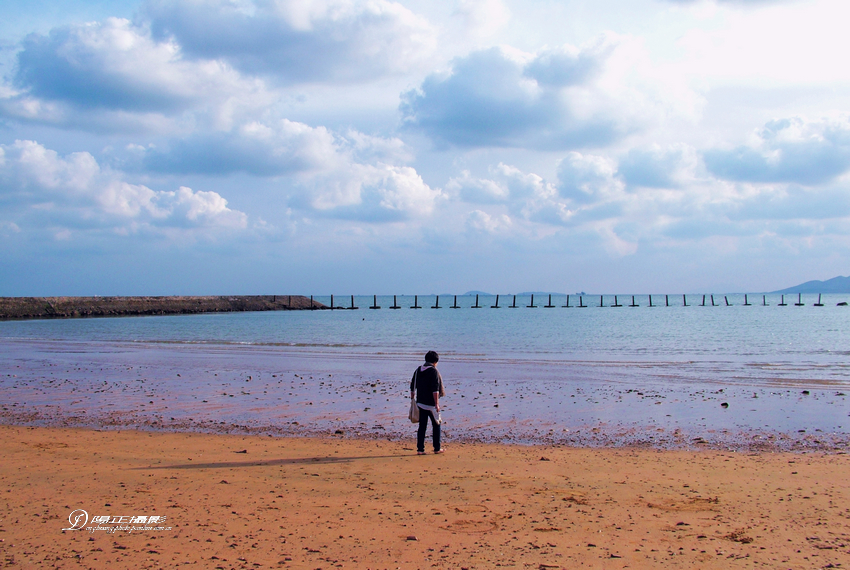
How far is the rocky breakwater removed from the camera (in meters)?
77.1

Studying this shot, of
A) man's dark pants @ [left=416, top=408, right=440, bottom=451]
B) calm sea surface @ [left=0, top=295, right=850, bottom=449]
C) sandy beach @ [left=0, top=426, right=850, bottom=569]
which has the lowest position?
calm sea surface @ [left=0, top=295, right=850, bottom=449]

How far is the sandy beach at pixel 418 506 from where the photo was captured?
5.52 metres

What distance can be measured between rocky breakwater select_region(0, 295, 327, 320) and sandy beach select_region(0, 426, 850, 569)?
80.4m

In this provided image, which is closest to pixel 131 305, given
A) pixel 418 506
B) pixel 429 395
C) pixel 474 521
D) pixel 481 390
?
pixel 481 390

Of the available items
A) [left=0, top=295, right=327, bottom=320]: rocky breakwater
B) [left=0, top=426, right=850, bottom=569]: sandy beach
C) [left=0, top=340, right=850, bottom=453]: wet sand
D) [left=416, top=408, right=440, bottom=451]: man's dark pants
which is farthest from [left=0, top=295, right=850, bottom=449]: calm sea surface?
[left=0, top=295, right=327, bottom=320]: rocky breakwater

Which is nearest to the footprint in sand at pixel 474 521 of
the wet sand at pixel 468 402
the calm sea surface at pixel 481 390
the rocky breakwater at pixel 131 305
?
the wet sand at pixel 468 402

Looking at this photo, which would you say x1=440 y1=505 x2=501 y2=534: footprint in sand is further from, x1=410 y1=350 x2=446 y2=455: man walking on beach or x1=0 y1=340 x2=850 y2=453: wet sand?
x1=0 y1=340 x2=850 y2=453: wet sand

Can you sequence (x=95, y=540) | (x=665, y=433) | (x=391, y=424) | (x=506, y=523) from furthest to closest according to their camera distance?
(x=391, y=424)
(x=665, y=433)
(x=506, y=523)
(x=95, y=540)

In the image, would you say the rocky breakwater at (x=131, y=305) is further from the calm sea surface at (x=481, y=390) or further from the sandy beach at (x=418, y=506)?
the sandy beach at (x=418, y=506)

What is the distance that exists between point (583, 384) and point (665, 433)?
708 centimetres

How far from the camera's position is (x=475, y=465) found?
29.0 ft

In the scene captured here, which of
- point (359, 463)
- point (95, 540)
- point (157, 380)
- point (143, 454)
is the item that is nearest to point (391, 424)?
point (359, 463)

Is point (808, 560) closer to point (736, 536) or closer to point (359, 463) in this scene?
point (736, 536)

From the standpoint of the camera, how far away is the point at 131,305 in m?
88.5
